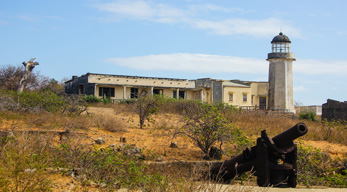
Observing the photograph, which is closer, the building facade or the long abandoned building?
the building facade

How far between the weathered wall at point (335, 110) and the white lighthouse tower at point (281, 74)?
631 inches

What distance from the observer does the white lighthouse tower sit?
40969 mm

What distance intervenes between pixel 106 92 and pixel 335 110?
2282 centimetres

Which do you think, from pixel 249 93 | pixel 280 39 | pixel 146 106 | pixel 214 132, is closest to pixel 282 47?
pixel 280 39

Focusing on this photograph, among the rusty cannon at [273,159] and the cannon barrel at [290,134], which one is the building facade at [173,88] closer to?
the rusty cannon at [273,159]

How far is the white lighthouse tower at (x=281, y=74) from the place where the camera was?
41.0 metres

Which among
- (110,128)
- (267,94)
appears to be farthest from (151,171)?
(267,94)

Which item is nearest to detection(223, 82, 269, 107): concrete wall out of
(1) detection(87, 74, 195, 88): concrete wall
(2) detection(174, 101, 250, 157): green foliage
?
(1) detection(87, 74, 195, 88): concrete wall

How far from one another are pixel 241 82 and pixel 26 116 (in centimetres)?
3487

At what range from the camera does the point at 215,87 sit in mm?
44125

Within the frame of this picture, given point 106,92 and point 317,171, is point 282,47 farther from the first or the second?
point 317,171

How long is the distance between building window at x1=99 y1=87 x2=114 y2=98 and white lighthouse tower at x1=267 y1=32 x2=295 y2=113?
54.3ft

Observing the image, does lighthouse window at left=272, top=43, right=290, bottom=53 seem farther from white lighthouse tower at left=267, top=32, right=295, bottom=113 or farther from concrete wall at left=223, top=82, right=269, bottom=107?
concrete wall at left=223, top=82, right=269, bottom=107

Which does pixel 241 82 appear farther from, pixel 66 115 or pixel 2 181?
pixel 2 181
